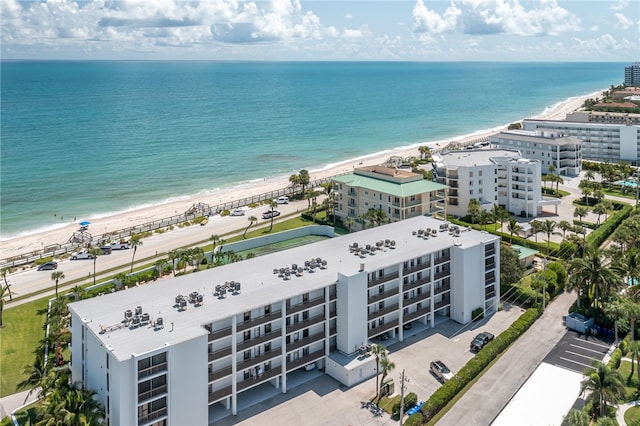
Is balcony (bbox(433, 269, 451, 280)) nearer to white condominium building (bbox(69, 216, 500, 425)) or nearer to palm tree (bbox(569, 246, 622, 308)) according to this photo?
white condominium building (bbox(69, 216, 500, 425))

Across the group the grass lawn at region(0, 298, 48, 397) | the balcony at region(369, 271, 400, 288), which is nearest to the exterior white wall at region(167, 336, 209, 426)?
the balcony at region(369, 271, 400, 288)

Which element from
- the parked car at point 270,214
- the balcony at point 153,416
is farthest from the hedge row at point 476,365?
the parked car at point 270,214

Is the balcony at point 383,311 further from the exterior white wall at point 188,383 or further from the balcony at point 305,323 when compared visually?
the exterior white wall at point 188,383

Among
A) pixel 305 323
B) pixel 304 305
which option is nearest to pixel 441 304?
pixel 305 323

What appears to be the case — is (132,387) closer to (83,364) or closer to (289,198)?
(83,364)

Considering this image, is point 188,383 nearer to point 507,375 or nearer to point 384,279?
point 384,279

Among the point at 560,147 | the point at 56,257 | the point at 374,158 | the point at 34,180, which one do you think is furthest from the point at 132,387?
the point at 374,158
